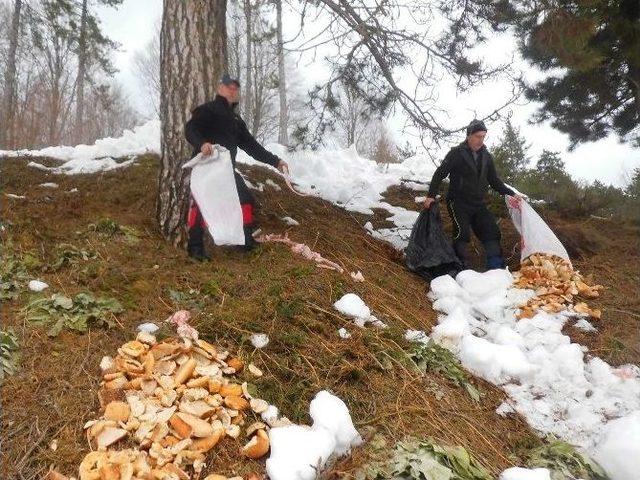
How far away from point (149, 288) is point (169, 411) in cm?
124

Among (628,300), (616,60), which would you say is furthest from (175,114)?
(616,60)

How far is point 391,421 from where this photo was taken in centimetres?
237

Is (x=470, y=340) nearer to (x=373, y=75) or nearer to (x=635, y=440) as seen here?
(x=635, y=440)

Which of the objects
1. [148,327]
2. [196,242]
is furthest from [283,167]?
[148,327]

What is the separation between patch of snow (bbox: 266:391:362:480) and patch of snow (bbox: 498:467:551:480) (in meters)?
0.69

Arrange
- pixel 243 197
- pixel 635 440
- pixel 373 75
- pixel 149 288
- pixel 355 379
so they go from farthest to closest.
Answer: pixel 373 75
pixel 243 197
pixel 149 288
pixel 355 379
pixel 635 440

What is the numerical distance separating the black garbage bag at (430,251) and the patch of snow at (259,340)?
225 cm

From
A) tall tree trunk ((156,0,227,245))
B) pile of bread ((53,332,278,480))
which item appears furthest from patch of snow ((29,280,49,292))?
tall tree trunk ((156,0,227,245))

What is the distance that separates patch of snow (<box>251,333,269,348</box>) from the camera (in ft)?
8.92

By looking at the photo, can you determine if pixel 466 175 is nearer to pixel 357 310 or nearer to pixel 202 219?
pixel 357 310

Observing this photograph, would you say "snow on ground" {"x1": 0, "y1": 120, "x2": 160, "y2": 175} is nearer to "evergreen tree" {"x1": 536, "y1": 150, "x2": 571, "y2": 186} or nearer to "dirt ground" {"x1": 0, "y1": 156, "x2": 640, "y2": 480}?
"dirt ground" {"x1": 0, "y1": 156, "x2": 640, "y2": 480}

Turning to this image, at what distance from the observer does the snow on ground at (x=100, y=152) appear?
6.03 m

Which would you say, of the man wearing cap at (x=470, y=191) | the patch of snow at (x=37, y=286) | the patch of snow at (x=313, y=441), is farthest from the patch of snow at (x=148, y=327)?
the man wearing cap at (x=470, y=191)

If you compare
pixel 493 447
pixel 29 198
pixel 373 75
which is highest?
pixel 373 75
